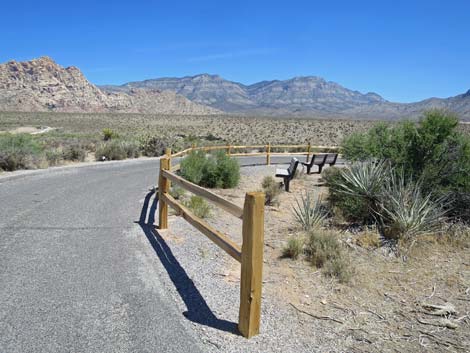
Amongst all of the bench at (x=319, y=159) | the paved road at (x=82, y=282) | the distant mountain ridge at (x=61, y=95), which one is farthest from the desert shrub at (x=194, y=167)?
the distant mountain ridge at (x=61, y=95)

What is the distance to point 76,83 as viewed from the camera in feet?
655

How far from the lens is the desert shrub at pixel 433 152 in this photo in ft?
26.4

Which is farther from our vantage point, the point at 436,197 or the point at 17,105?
the point at 17,105

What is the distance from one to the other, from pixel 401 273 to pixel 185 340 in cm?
344

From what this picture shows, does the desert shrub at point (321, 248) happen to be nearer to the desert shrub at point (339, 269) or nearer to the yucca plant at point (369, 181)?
the desert shrub at point (339, 269)

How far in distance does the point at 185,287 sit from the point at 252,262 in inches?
54.9

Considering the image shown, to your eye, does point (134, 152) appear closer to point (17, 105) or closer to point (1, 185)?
point (1, 185)

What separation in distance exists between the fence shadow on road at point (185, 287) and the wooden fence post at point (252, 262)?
21 cm

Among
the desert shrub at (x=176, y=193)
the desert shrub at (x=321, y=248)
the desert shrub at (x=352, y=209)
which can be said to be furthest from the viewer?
the desert shrub at (x=176, y=193)

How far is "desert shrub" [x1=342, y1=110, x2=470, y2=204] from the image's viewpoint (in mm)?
8055

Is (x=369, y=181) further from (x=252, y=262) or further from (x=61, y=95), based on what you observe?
(x=61, y=95)

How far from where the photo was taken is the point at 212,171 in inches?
524

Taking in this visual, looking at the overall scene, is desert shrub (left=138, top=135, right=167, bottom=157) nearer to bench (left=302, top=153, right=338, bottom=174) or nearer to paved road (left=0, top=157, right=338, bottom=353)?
bench (left=302, top=153, right=338, bottom=174)

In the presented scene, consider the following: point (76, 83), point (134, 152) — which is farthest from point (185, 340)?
point (76, 83)
